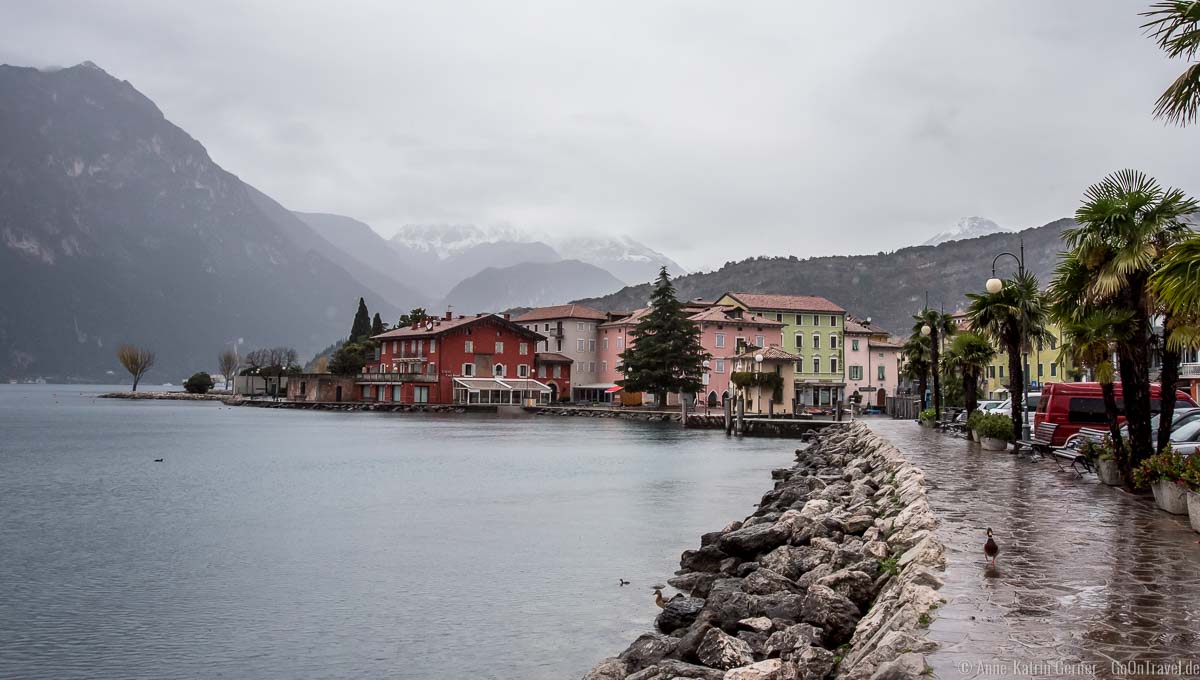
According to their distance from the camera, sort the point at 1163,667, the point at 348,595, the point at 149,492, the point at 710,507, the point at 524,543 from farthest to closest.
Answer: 1. the point at 149,492
2. the point at 710,507
3. the point at 524,543
4. the point at 348,595
5. the point at 1163,667

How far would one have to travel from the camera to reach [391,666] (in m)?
12.8

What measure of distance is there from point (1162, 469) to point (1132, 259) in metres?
3.73

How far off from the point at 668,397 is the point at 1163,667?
3603 inches

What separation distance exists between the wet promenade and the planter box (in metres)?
1.52

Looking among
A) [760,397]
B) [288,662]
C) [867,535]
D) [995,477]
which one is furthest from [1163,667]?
[760,397]

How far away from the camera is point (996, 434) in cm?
2831

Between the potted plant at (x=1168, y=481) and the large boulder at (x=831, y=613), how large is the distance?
6.53 metres

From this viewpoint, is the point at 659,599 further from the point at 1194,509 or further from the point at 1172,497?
the point at 1172,497

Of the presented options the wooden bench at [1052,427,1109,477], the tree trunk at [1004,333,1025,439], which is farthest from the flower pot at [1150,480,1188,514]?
the tree trunk at [1004,333,1025,439]

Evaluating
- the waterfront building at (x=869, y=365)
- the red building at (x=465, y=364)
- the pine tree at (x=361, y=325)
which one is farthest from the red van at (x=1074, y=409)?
the pine tree at (x=361, y=325)

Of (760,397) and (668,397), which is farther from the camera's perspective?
(668,397)

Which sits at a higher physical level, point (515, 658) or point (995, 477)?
point (995, 477)

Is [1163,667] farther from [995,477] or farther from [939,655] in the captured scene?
[995,477]

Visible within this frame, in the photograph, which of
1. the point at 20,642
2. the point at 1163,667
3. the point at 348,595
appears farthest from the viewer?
the point at 348,595
